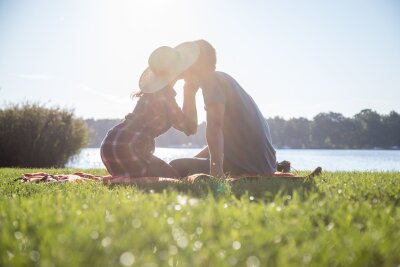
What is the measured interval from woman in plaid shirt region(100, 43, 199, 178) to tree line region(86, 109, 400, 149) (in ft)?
228

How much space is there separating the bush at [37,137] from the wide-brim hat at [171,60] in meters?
12.0

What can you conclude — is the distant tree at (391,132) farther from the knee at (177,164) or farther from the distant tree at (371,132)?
the knee at (177,164)

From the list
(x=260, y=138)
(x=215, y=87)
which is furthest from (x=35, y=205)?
(x=260, y=138)

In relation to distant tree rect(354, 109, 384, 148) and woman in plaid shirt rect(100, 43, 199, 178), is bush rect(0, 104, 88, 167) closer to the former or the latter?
woman in plaid shirt rect(100, 43, 199, 178)

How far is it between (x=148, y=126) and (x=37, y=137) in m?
11.8

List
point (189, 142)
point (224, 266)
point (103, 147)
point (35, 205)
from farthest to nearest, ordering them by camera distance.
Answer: point (189, 142), point (103, 147), point (35, 205), point (224, 266)

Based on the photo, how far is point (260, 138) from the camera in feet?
17.9

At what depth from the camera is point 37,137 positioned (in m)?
15.8

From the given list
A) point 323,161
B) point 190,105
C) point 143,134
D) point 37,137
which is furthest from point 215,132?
point 323,161

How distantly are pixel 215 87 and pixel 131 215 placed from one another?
2861 millimetres

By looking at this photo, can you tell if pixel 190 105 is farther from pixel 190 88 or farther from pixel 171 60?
pixel 171 60

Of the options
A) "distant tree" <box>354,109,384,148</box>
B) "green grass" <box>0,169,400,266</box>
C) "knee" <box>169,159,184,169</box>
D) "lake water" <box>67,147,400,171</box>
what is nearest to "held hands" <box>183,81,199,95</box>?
"knee" <box>169,159,184,169</box>

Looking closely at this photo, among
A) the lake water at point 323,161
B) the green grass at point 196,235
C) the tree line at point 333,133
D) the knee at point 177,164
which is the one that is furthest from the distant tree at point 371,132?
the green grass at point 196,235

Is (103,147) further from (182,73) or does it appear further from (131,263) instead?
(131,263)
